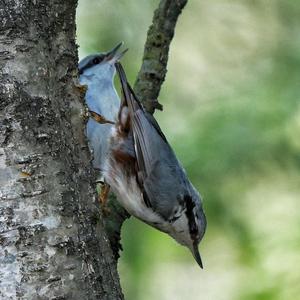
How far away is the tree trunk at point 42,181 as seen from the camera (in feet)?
6.49

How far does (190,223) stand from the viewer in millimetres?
3861

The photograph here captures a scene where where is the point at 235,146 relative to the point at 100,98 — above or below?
below

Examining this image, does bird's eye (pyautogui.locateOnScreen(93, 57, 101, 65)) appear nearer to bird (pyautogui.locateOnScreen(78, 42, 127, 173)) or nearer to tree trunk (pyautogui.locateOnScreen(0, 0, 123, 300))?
bird (pyautogui.locateOnScreen(78, 42, 127, 173))

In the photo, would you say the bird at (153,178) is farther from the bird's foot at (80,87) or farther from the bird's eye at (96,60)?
the bird's foot at (80,87)

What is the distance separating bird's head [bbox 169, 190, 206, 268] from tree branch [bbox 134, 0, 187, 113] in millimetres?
536

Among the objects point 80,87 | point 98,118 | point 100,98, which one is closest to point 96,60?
point 100,98

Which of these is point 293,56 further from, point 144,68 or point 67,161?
point 67,161

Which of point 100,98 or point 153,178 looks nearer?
point 153,178

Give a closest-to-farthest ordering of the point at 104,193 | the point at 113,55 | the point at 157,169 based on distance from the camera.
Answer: the point at 104,193 → the point at 157,169 → the point at 113,55

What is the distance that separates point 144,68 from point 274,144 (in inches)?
26.8

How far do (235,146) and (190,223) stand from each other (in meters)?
0.49

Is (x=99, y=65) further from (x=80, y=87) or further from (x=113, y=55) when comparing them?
(x=80, y=87)

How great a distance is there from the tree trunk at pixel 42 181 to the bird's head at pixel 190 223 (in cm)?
163

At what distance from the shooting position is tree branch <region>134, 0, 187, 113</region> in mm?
3492
